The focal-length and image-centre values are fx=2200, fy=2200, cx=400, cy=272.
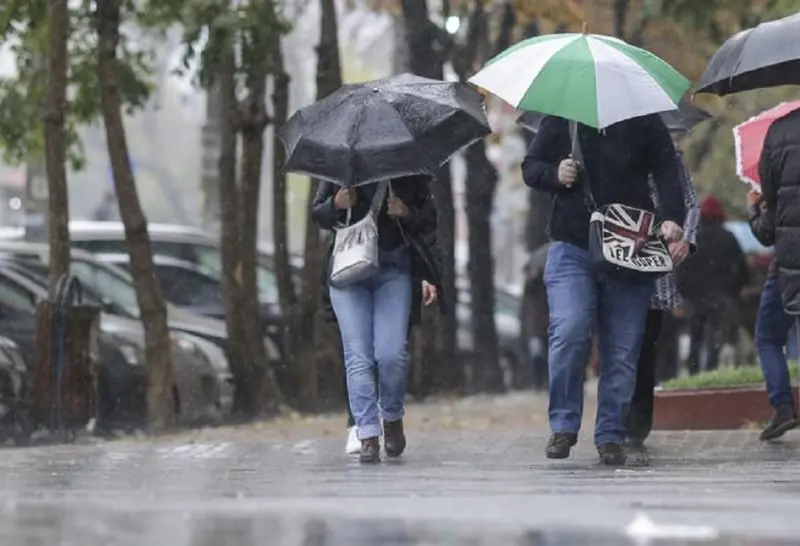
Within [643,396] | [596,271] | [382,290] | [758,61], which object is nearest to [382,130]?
[382,290]

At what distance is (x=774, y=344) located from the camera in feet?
39.7

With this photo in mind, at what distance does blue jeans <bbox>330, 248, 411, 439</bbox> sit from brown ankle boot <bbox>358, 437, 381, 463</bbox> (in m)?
0.04

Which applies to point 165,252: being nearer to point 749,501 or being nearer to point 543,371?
point 543,371

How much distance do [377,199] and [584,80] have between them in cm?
134

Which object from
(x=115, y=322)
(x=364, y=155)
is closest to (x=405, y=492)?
(x=364, y=155)

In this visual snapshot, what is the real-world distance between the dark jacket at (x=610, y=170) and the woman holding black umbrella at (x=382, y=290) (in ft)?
2.35

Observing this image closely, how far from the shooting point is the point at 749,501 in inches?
336

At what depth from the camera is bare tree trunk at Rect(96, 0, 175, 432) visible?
16.1 meters

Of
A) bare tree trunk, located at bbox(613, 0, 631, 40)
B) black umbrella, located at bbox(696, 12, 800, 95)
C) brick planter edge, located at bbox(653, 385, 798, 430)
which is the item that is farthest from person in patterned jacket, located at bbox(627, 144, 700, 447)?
bare tree trunk, located at bbox(613, 0, 631, 40)

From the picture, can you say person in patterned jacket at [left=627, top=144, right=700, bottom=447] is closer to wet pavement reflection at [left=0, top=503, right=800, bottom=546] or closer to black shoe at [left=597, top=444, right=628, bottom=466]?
black shoe at [left=597, top=444, right=628, bottom=466]

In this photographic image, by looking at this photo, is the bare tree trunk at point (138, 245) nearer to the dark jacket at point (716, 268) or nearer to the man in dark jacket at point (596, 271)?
the dark jacket at point (716, 268)

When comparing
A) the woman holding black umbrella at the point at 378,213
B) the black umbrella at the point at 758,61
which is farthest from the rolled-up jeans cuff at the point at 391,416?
the black umbrella at the point at 758,61

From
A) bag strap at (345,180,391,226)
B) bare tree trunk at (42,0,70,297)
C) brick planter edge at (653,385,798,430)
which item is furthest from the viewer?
bare tree trunk at (42,0,70,297)

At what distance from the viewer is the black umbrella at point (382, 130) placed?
1064 centimetres
